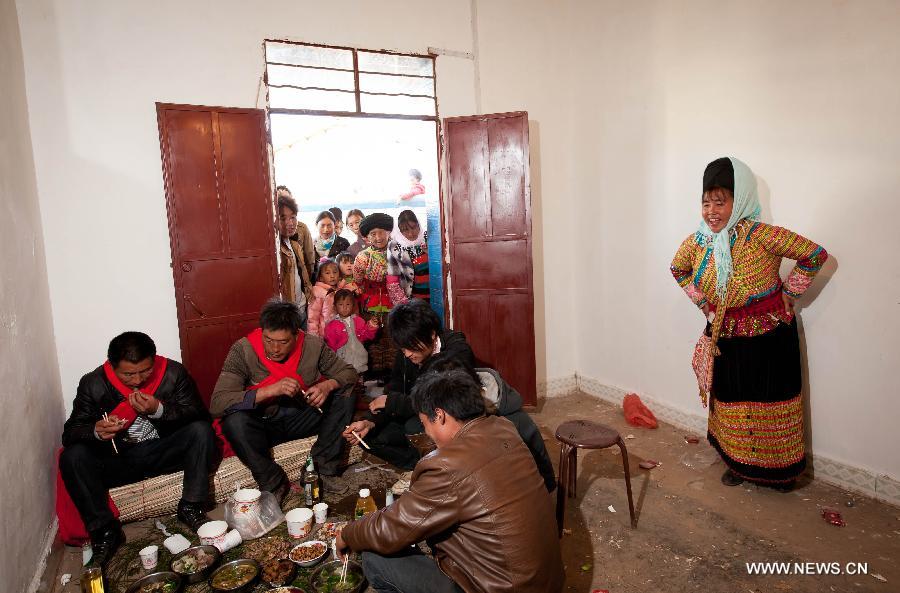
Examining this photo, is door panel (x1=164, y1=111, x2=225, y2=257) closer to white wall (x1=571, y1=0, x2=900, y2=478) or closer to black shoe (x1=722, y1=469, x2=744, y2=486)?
white wall (x1=571, y1=0, x2=900, y2=478)

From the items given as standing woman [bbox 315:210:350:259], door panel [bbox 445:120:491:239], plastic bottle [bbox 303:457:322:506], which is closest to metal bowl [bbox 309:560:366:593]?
plastic bottle [bbox 303:457:322:506]

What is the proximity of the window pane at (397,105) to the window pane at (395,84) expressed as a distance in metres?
0.06

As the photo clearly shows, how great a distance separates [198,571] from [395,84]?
377 centimetres

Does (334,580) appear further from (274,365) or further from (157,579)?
(274,365)

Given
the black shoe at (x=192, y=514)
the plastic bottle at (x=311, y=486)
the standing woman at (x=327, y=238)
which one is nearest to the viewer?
the black shoe at (x=192, y=514)

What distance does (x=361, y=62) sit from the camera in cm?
447

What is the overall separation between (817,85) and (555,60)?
7.83 feet

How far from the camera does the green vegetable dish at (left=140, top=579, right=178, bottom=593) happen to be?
2.45 meters

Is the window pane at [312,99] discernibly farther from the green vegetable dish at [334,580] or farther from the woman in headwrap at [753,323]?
the green vegetable dish at [334,580]

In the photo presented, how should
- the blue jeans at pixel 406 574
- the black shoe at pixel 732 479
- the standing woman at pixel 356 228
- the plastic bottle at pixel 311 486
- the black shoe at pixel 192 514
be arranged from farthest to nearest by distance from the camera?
the standing woman at pixel 356 228, the black shoe at pixel 732 479, the plastic bottle at pixel 311 486, the black shoe at pixel 192 514, the blue jeans at pixel 406 574

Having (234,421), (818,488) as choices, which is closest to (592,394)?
(818,488)

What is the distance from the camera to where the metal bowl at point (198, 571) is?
2.53 m

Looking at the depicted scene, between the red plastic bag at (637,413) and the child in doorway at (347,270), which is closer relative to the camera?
the red plastic bag at (637,413)

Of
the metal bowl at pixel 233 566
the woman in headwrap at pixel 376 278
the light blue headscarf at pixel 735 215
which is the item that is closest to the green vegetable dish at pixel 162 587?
the metal bowl at pixel 233 566
